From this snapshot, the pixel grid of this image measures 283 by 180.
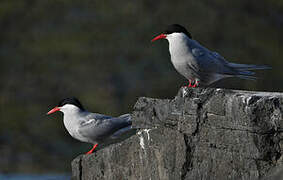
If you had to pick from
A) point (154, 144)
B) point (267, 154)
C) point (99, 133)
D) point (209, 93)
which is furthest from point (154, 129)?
point (99, 133)

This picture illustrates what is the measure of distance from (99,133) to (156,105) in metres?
1.85

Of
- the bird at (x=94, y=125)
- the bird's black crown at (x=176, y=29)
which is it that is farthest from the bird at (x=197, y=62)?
the bird at (x=94, y=125)

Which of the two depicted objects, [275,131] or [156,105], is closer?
[275,131]

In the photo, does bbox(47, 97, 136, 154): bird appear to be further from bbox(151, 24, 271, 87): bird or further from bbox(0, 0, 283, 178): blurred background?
bbox(0, 0, 283, 178): blurred background

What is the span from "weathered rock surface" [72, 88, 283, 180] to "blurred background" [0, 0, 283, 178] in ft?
34.2

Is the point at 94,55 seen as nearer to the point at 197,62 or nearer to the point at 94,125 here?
the point at 94,125

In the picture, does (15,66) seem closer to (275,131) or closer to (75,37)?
(75,37)

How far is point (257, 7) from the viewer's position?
20.1 metres

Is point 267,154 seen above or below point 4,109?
above

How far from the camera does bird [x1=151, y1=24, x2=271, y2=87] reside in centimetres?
501

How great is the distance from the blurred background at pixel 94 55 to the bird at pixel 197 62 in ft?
33.3

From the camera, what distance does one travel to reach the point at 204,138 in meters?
3.95

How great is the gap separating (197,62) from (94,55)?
13.8 m

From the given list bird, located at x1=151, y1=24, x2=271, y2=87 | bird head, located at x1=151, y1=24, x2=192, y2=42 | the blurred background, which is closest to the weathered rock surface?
bird, located at x1=151, y1=24, x2=271, y2=87
